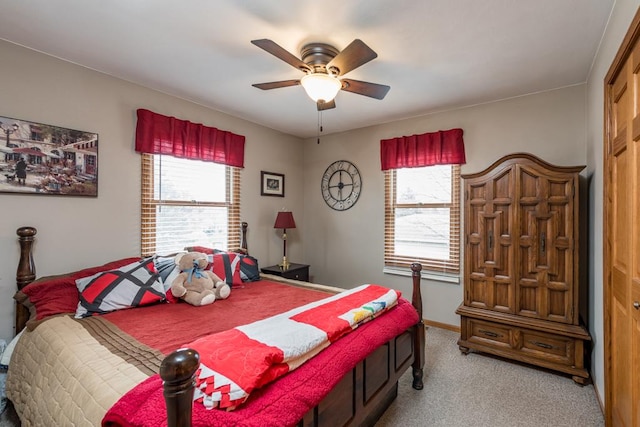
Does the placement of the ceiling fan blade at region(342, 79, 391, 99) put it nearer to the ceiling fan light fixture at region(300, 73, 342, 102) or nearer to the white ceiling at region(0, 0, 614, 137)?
the ceiling fan light fixture at region(300, 73, 342, 102)

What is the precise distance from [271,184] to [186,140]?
1366 mm

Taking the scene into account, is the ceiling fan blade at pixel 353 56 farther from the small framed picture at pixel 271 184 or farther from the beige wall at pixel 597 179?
the small framed picture at pixel 271 184

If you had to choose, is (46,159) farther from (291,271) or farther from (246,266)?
(291,271)

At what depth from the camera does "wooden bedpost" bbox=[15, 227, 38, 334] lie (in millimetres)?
2178

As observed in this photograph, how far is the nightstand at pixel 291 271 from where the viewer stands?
12.7ft

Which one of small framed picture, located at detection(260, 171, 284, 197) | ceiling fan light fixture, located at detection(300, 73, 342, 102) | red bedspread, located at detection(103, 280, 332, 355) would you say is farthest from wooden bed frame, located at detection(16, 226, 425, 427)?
small framed picture, located at detection(260, 171, 284, 197)

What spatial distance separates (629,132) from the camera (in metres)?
1.49

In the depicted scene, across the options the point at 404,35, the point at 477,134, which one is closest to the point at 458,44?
the point at 404,35

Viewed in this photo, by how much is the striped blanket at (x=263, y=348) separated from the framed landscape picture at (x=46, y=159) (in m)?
2.00

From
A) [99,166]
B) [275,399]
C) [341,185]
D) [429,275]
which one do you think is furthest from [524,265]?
[99,166]

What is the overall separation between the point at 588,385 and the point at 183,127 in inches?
171

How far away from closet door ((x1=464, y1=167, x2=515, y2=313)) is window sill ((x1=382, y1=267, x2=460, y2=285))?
0.50m

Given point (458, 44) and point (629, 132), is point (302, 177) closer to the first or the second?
point (458, 44)

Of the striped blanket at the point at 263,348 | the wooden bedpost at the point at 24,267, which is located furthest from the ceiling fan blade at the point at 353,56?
the wooden bedpost at the point at 24,267
